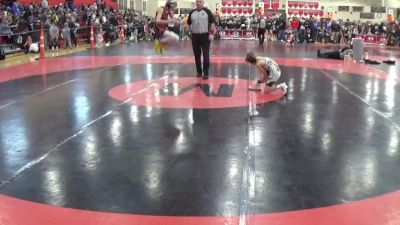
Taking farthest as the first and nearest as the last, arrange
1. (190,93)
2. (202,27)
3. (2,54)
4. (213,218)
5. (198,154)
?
(2,54) → (202,27) → (190,93) → (198,154) → (213,218)

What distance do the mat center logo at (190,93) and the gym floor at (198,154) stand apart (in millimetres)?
35

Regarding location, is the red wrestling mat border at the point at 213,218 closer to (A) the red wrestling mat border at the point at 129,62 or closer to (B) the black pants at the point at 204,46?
(B) the black pants at the point at 204,46

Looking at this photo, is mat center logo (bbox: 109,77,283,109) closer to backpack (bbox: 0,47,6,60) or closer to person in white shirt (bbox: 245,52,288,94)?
person in white shirt (bbox: 245,52,288,94)

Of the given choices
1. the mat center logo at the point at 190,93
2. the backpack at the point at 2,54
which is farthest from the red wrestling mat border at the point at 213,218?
the backpack at the point at 2,54

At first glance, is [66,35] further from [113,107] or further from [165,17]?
[113,107]

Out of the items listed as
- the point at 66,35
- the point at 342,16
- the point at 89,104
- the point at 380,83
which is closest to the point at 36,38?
the point at 66,35

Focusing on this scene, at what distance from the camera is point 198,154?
5172 millimetres

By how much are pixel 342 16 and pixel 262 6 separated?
28.3 feet

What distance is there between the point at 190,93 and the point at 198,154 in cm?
384

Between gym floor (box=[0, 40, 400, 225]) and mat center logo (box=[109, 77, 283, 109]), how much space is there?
0.03m

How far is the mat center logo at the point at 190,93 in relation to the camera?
7973 mm

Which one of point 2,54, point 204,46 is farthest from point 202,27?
point 2,54

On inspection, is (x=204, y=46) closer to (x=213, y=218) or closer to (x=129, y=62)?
(x=129, y=62)

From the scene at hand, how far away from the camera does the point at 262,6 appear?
34250 millimetres
